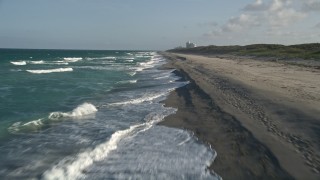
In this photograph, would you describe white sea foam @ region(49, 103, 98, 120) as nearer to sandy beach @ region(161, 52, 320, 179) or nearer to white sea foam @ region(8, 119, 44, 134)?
white sea foam @ region(8, 119, 44, 134)

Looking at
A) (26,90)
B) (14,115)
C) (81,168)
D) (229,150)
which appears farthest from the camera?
(26,90)

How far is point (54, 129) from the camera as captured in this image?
1255 centimetres

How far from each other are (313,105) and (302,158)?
6.11 meters

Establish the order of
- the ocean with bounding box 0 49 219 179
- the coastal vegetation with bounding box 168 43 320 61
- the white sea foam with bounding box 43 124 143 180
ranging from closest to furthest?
the white sea foam with bounding box 43 124 143 180
the ocean with bounding box 0 49 219 179
the coastal vegetation with bounding box 168 43 320 61

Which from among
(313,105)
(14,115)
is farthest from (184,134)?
(14,115)

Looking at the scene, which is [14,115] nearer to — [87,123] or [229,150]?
[87,123]

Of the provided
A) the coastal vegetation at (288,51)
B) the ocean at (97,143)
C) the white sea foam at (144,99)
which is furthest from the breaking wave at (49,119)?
the coastal vegetation at (288,51)

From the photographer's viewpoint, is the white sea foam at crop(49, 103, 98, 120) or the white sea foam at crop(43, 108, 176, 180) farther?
the white sea foam at crop(49, 103, 98, 120)

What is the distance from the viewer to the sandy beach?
26.1ft

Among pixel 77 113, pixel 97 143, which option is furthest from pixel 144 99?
pixel 97 143

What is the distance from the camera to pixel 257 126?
37.0ft

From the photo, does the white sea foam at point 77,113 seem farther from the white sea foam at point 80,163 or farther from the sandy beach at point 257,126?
the white sea foam at point 80,163

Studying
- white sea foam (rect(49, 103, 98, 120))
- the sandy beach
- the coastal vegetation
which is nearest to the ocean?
white sea foam (rect(49, 103, 98, 120))

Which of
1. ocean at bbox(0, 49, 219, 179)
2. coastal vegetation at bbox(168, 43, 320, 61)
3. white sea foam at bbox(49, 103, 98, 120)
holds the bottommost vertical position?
coastal vegetation at bbox(168, 43, 320, 61)
